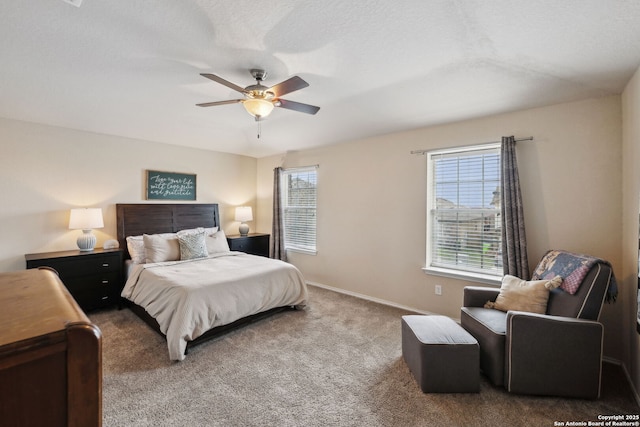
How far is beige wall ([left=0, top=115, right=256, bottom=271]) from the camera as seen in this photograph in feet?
10.8

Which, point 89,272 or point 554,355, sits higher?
point 89,272

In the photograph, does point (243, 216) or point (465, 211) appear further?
point (243, 216)

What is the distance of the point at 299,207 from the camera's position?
512cm

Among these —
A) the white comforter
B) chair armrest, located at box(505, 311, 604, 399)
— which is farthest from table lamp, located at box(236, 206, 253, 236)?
A: chair armrest, located at box(505, 311, 604, 399)

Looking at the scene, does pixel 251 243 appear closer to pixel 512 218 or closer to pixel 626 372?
pixel 512 218

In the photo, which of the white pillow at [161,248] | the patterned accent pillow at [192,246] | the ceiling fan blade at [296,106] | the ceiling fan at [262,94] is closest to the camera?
the ceiling fan at [262,94]

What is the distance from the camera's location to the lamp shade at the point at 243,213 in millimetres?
5238

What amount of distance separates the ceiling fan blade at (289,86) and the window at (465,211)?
212cm

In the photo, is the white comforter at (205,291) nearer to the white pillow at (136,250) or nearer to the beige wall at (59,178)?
the white pillow at (136,250)

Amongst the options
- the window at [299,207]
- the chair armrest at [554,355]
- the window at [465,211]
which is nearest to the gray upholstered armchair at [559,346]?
the chair armrest at [554,355]

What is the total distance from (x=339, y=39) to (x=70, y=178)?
12.7 ft

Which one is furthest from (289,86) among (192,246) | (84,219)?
(84,219)

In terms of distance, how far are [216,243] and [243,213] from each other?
1070 millimetres

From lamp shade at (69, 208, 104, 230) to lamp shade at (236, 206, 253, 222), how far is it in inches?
81.9
